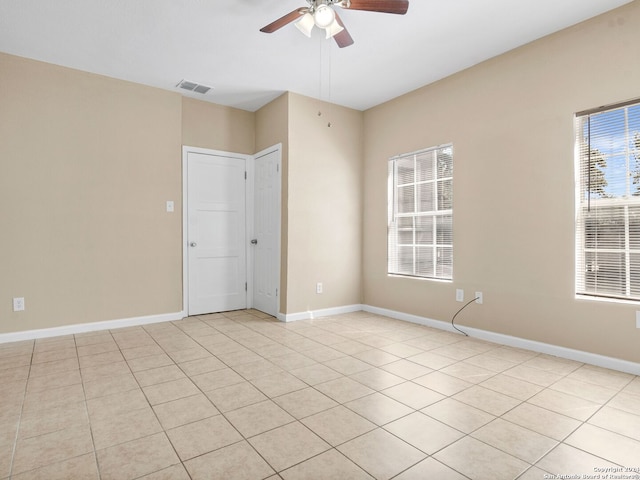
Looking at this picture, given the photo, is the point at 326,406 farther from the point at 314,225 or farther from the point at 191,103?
the point at 191,103

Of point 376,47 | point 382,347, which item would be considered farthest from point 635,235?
point 376,47

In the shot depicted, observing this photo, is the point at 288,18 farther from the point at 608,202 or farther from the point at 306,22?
the point at 608,202

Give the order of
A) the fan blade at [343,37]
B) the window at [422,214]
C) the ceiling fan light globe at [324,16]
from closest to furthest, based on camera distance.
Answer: the ceiling fan light globe at [324,16] → the fan blade at [343,37] → the window at [422,214]

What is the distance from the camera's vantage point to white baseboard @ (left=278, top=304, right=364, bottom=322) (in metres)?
4.29

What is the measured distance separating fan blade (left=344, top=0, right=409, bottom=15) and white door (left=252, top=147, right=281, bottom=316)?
2321 millimetres

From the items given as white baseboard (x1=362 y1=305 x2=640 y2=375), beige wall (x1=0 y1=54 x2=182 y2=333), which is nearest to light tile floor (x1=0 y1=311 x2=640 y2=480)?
white baseboard (x1=362 y1=305 x2=640 y2=375)

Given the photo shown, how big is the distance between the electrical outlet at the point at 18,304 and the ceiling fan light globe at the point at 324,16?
12.0ft

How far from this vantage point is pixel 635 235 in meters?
2.70

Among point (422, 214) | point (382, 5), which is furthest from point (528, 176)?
point (382, 5)

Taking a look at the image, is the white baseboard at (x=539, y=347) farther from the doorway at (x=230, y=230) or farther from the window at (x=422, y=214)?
the doorway at (x=230, y=230)

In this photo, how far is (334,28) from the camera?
2.49 m

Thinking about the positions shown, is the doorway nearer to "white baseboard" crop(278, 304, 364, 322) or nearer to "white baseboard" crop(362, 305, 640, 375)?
"white baseboard" crop(278, 304, 364, 322)

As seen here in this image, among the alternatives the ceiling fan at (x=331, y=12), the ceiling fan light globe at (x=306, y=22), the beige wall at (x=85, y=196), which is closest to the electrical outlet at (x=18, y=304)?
the beige wall at (x=85, y=196)

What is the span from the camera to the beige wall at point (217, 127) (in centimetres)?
451
